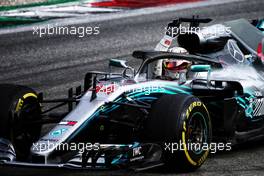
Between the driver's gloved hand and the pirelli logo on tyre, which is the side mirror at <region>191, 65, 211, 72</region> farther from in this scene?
the driver's gloved hand

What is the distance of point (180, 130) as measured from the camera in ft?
27.9

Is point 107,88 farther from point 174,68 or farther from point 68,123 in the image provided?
point 174,68

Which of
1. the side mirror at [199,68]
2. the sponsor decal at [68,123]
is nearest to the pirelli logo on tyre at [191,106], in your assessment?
the side mirror at [199,68]

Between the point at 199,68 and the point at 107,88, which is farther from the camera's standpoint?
the point at 199,68

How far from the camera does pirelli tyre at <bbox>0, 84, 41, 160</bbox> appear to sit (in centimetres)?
902

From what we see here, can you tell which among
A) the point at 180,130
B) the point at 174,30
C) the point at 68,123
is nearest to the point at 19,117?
the point at 68,123

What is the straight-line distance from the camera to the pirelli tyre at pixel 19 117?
9016 mm

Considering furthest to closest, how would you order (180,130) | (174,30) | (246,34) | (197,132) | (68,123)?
(246,34) < (174,30) < (197,132) < (68,123) < (180,130)

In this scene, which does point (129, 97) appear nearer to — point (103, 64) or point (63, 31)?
point (103, 64)

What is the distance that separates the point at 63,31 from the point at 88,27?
657 mm

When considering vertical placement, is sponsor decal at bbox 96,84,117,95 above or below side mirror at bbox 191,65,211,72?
below

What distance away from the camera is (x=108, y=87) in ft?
29.8

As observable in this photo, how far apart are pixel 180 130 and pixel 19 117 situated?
1.69 meters

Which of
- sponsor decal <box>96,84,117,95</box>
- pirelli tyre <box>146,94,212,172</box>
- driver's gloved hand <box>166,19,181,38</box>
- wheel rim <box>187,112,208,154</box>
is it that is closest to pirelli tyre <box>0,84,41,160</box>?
sponsor decal <box>96,84,117,95</box>
